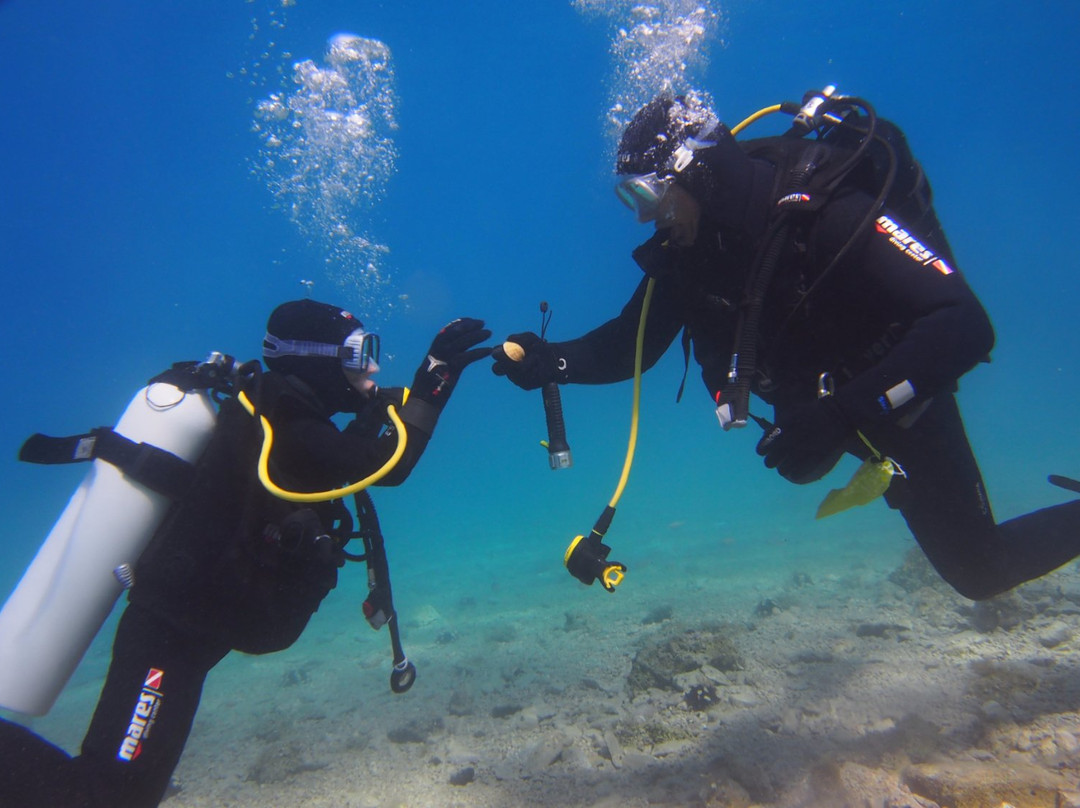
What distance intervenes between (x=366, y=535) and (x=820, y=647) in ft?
16.0

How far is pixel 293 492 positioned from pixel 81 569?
4.23 feet

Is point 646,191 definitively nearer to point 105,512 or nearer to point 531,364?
point 531,364

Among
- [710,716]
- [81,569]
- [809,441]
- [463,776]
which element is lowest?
[463,776]

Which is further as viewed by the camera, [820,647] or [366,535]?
Answer: [820,647]

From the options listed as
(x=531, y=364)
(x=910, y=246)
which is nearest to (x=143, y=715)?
(x=531, y=364)

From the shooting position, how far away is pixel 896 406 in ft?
7.54

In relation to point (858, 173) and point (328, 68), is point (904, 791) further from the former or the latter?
point (328, 68)

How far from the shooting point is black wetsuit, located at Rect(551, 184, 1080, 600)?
2.29 meters

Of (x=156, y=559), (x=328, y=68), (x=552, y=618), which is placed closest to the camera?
(x=156, y=559)

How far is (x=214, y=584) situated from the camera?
9.12 feet

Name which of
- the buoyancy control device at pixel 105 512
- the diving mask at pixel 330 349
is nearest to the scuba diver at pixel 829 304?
the diving mask at pixel 330 349

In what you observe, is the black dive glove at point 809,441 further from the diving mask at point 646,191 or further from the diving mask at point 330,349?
the diving mask at point 330,349

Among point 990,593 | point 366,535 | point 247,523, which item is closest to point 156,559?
point 247,523

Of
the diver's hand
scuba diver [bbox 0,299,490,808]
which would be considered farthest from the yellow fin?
scuba diver [bbox 0,299,490,808]
